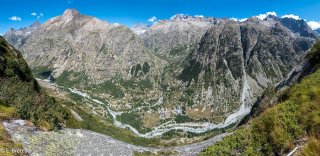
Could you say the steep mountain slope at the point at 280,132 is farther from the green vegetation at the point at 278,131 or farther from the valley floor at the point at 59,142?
the valley floor at the point at 59,142

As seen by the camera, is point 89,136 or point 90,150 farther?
point 89,136

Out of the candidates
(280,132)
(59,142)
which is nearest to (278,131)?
(280,132)

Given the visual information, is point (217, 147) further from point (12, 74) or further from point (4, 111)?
point (12, 74)

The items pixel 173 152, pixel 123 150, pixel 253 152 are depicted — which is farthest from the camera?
pixel 173 152

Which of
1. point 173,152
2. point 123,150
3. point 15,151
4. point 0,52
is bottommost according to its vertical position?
point 173,152

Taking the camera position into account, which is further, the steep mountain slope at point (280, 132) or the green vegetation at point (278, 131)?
the green vegetation at point (278, 131)

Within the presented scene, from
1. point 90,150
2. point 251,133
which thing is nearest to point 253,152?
point 251,133

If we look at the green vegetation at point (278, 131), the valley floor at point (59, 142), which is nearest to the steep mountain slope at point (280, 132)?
the green vegetation at point (278, 131)

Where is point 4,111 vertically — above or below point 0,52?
below
